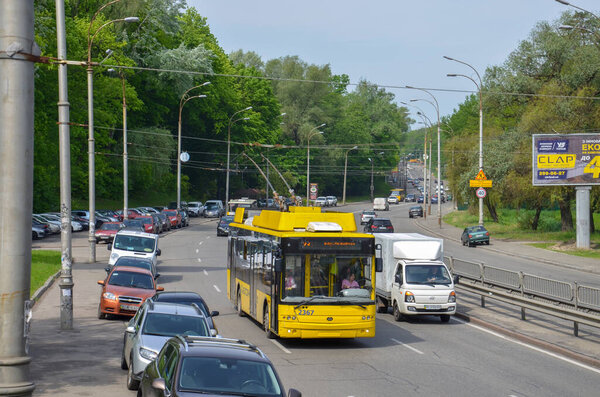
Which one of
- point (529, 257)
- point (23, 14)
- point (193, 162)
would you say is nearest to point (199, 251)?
point (529, 257)

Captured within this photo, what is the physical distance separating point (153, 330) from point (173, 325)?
0.38 meters

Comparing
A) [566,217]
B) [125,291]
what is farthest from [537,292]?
[566,217]

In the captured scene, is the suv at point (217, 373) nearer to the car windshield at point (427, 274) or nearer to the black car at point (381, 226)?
the car windshield at point (427, 274)

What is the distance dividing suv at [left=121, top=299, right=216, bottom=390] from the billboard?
1555 inches

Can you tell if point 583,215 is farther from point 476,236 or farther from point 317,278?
point 317,278

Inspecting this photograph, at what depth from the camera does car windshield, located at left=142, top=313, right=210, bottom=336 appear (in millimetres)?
13711

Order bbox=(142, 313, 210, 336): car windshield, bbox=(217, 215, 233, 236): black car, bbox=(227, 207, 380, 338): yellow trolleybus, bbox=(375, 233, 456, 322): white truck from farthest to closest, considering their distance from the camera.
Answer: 1. bbox=(217, 215, 233, 236): black car
2. bbox=(375, 233, 456, 322): white truck
3. bbox=(227, 207, 380, 338): yellow trolleybus
4. bbox=(142, 313, 210, 336): car windshield

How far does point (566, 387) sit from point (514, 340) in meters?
5.99

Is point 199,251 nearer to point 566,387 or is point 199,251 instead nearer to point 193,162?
point 566,387

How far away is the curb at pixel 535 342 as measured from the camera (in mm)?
17005

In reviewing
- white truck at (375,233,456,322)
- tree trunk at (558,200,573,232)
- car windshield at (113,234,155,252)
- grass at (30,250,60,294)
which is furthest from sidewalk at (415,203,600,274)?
grass at (30,250,60,294)

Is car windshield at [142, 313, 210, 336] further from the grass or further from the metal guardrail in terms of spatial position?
the grass

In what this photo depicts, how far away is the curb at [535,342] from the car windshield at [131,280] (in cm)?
947

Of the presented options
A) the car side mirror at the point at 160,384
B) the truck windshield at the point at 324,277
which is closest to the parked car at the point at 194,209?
the truck windshield at the point at 324,277
